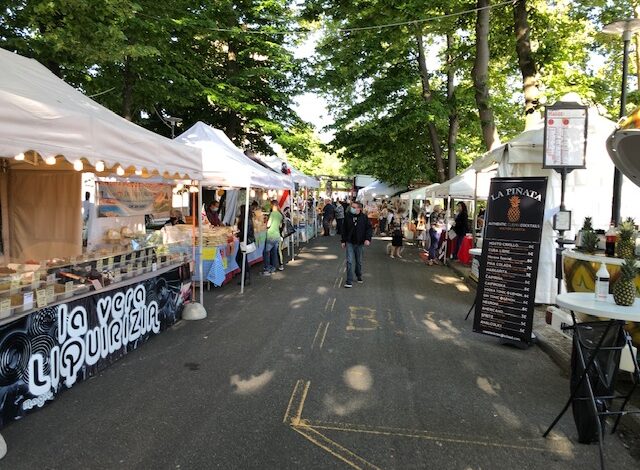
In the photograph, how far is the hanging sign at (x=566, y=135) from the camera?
7.14 m

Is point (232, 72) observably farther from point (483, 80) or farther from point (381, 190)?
point (381, 190)

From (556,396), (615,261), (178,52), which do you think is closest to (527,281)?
(615,261)

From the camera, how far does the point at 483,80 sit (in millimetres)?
12273

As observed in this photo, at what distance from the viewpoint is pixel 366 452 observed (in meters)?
3.44

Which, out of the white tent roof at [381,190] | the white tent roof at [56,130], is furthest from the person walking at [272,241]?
the white tent roof at [381,190]

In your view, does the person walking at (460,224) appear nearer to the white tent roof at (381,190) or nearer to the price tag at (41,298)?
the price tag at (41,298)

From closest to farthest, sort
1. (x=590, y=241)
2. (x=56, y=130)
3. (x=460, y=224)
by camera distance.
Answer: (x=56, y=130) < (x=590, y=241) < (x=460, y=224)

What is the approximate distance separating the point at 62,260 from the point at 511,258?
5.63 meters

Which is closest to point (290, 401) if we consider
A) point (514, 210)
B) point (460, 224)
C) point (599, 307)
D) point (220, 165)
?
point (599, 307)

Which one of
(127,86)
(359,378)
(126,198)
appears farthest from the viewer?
(127,86)

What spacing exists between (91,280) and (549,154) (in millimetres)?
6660

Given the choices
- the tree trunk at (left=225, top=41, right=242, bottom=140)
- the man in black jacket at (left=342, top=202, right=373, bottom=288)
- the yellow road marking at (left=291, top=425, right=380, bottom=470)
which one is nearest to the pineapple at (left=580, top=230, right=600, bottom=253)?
the yellow road marking at (left=291, top=425, right=380, bottom=470)

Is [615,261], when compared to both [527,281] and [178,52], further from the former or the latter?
[178,52]

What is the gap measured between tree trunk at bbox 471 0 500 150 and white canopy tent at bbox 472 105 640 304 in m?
3.46
